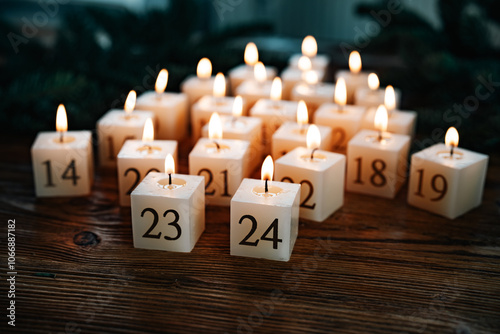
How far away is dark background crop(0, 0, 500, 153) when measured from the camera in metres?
1.63

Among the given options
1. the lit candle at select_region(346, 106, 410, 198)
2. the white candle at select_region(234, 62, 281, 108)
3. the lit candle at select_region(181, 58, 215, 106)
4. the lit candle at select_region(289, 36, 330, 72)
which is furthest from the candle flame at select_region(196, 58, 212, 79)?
the lit candle at select_region(346, 106, 410, 198)

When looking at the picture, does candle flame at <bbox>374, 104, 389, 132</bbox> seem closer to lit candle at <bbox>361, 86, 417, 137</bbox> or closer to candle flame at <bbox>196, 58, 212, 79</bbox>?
lit candle at <bbox>361, 86, 417, 137</bbox>

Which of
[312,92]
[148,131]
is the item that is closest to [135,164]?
[148,131]

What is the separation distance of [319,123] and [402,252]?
0.52m

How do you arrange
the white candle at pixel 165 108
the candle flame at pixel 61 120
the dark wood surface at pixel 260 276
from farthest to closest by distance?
1. the white candle at pixel 165 108
2. the candle flame at pixel 61 120
3. the dark wood surface at pixel 260 276

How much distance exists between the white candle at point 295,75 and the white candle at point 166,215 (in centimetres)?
77

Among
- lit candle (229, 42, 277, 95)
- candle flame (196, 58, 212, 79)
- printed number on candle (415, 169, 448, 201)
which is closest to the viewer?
printed number on candle (415, 169, 448, 201)

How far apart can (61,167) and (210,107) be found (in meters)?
0.45

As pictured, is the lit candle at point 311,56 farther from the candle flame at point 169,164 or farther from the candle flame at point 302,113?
the candle flame at point 169,164

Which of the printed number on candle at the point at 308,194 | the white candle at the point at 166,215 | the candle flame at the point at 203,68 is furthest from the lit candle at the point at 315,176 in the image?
the candle flame at the point at 203,68

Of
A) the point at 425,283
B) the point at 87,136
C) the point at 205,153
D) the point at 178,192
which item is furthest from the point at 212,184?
the point at 425,283

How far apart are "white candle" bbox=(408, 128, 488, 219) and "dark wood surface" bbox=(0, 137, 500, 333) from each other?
0.03 metres

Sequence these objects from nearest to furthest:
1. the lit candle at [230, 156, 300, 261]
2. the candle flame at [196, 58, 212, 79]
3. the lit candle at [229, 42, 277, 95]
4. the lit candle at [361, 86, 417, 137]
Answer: the lit candle at [230, 156, 300, 261] → the lit candle at [361, 86, 417, 137] → the candle flame at [196, 58, 212, 79] → the lit candle at [229, 42, 277, 95]

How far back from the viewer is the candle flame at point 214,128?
4.68ft
